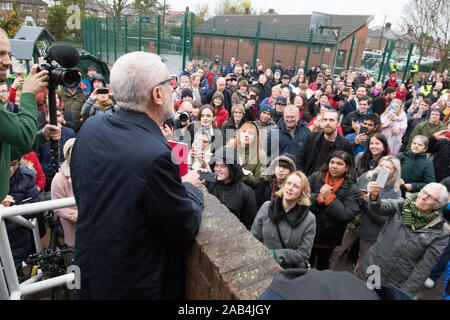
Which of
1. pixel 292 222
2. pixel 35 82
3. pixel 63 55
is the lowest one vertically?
pixel 292 222

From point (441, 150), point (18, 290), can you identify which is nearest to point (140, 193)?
point (18, 290)

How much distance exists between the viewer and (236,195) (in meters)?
3.14

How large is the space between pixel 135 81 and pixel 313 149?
3.43 meters

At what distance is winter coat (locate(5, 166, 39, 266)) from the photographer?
2625mm

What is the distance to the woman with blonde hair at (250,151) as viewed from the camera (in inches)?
157

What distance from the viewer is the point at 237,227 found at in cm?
151

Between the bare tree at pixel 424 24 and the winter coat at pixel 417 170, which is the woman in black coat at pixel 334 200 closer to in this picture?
the winter coat at pixel 417 170

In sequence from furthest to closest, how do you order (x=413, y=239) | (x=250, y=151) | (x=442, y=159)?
(x=442, y=159)
(x=250, y=151)
(x=413, y=239)

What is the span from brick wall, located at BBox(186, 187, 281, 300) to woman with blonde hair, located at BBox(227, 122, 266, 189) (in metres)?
2.47

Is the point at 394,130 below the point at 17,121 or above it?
below

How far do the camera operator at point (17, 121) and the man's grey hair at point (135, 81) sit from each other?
1.77 feet

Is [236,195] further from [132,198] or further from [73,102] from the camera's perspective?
[73,102]

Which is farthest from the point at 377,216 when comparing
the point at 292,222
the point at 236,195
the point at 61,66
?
the point at 61,66

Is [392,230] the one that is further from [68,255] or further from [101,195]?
[68,255]
